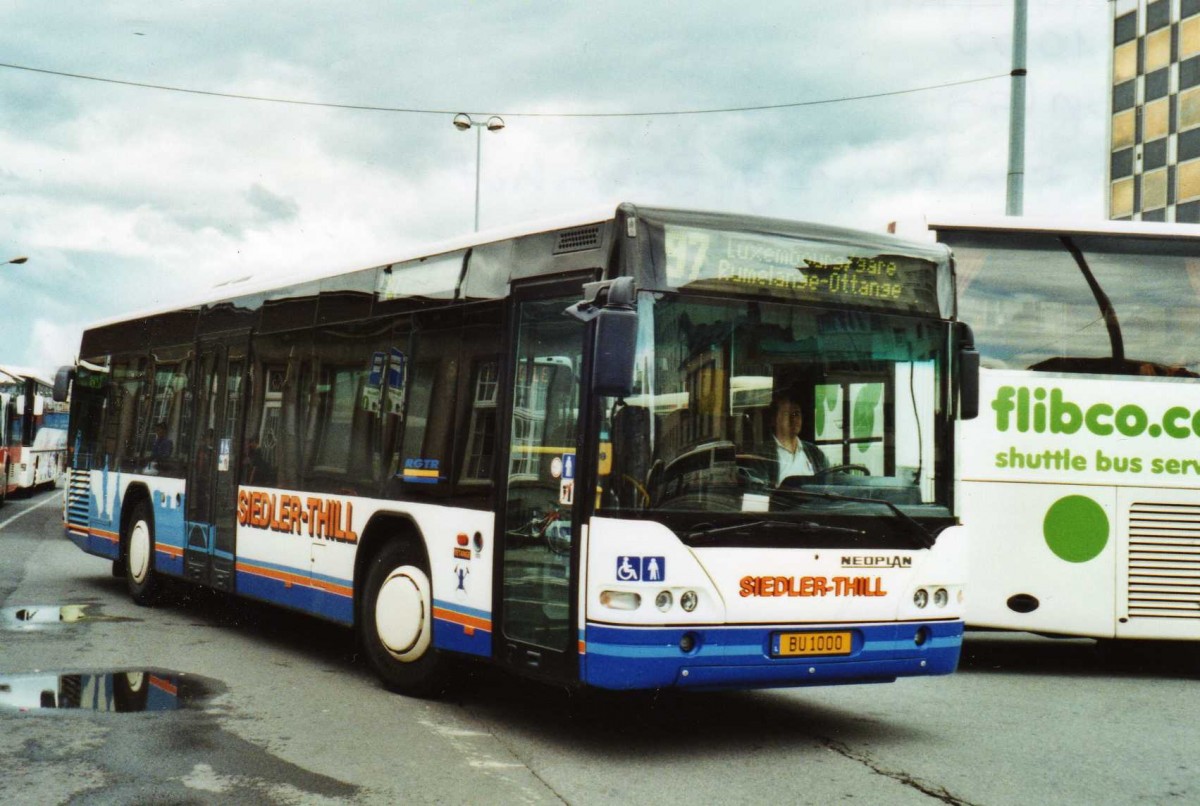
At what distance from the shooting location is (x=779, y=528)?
23.8 feet

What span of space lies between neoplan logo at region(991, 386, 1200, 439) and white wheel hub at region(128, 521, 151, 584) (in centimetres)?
818

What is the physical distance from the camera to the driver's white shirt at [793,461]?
7.30 metres

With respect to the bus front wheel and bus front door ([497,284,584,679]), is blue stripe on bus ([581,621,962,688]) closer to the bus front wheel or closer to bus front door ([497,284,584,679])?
bus front door ([497,284,584,679])

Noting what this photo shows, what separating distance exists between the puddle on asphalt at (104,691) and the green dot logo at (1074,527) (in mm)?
6627

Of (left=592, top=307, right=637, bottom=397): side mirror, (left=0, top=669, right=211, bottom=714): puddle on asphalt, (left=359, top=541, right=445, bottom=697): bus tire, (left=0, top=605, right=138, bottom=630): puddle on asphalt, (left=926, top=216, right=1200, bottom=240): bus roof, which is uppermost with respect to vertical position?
(left=926, top=216, right=1200, bottom=240): bus roof

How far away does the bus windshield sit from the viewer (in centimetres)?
694

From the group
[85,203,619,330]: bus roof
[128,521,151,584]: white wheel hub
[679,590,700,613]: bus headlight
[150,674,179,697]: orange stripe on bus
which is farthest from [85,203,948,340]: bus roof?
[128,521,151,584]: white wheel hub

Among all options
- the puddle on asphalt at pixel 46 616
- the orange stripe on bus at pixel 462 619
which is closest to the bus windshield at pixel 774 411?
the orange stripe on bus at pixel 462 619

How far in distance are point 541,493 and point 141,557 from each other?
25.3 feet

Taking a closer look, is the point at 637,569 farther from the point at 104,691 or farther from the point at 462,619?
the point at 104,691

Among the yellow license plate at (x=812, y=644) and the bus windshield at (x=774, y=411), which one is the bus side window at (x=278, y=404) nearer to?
the bus windshield at (x=774, y=411)

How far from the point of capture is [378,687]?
9219 millimetres

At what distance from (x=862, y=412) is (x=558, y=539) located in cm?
183

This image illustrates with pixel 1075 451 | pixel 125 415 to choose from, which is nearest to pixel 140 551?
pixel 125 415
